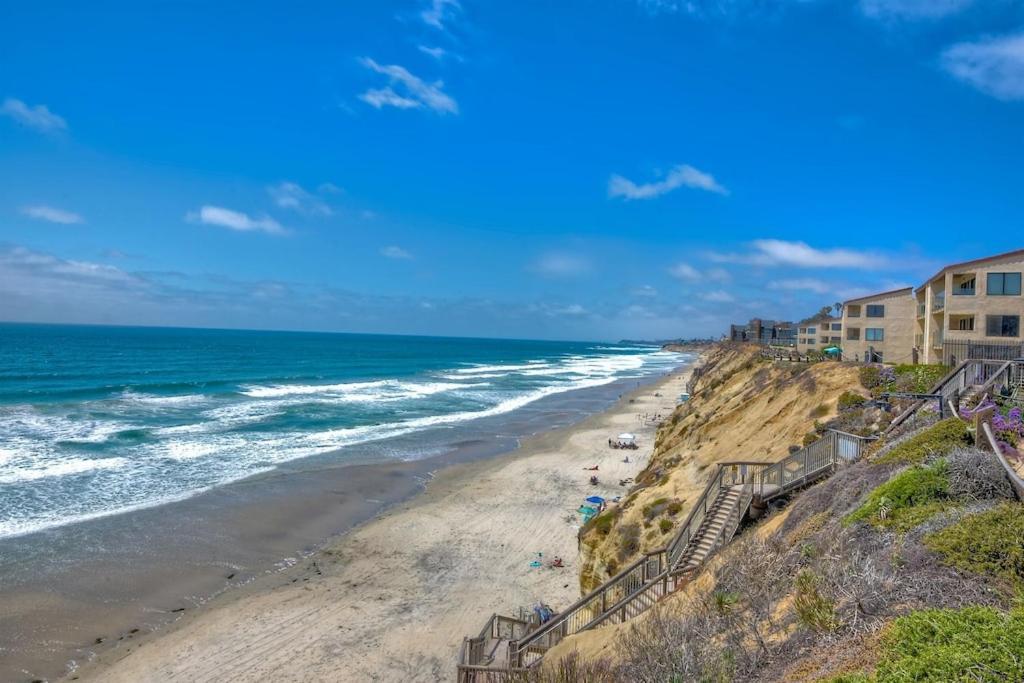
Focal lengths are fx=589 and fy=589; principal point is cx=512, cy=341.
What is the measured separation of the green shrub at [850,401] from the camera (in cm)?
2269

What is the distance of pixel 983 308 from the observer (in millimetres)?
26781

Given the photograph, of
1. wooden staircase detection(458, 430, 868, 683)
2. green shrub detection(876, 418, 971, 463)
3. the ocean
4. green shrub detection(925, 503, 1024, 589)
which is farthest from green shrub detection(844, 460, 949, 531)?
the ocean

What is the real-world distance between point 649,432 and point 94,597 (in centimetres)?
3793

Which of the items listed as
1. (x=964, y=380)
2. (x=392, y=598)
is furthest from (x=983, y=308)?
(x=392, y=598)

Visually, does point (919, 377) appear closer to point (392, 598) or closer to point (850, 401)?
point (850, 401)

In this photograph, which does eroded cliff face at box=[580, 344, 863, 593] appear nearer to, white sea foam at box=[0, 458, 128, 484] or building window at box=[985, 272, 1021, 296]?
building window at box=[985, 272, 1021, 296]

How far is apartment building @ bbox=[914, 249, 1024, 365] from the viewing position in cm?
2559

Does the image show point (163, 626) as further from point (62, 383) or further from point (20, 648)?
point (62, 383)

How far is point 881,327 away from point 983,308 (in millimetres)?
17467

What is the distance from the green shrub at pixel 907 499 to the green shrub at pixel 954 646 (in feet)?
10.0

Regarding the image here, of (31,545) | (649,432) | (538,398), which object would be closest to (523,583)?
(31,545)

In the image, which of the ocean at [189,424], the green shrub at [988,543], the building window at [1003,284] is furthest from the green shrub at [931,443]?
the ocean at [189,424]

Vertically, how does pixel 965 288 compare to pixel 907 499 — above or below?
above

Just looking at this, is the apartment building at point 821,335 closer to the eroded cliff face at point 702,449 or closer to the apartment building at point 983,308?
the apartment building at point 983,308
